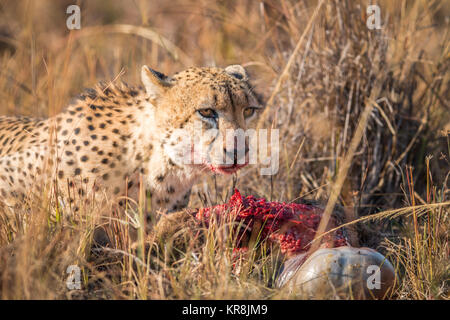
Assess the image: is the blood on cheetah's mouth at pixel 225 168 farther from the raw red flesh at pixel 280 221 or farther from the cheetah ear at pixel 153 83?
the cheetah ear at pixel 153 83

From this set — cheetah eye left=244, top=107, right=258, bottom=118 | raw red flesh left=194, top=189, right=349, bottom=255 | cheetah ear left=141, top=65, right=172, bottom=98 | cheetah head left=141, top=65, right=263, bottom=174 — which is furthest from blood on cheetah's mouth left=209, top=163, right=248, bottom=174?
cheetah ear left=141, top=65, right=172, bottom=98

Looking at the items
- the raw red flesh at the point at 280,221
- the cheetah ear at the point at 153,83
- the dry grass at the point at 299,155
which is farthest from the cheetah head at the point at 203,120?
the dry grass at the point at 299,155

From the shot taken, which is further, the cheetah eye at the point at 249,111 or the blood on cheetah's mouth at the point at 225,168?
the cheetah eye at the point at 249,111

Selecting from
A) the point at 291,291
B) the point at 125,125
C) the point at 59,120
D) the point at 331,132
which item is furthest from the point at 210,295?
the point at 331,132

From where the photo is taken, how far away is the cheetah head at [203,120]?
7.56 ft

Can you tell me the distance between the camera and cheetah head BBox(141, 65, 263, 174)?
2.30 m

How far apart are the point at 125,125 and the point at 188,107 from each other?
329 mm

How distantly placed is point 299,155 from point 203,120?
123 centimetres

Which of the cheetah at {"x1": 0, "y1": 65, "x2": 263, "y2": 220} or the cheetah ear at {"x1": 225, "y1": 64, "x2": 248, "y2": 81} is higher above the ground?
the cheetah ear at {"x1": 225, "y1": 64, "x2": 248, "y2": 81}

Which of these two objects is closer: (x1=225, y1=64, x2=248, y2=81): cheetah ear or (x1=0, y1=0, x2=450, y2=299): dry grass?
(x1=0, y1=0, x2=450, y2=299): dry grass

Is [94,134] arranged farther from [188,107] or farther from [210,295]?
[210,295]

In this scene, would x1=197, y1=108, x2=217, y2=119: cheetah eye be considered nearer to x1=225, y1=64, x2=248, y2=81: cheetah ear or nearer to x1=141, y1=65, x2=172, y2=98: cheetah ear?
x1=141, y1=65, x2=172, y2=98: cheetah ear

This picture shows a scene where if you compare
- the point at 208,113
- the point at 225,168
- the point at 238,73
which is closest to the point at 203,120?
the point at 208,113

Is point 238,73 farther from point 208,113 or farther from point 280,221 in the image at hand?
point 280,221
